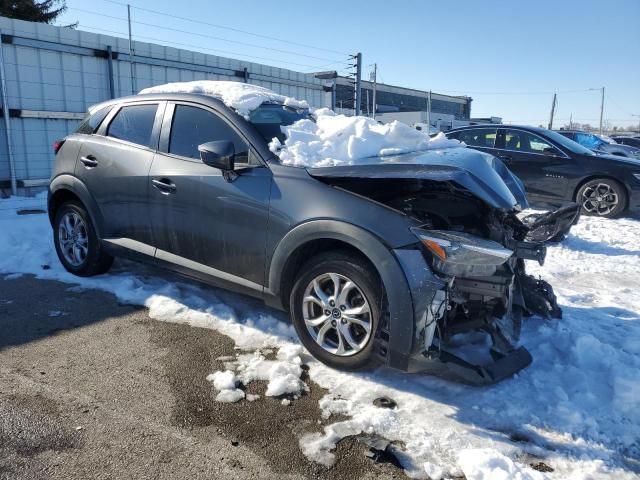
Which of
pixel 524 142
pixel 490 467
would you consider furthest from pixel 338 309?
pixel 524 142

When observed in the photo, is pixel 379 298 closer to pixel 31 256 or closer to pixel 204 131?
pixel 204 131

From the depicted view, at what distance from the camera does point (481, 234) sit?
3.51 metres

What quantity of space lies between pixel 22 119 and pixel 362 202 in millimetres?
8516

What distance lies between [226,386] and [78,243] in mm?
2788

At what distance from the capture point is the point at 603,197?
344 inches

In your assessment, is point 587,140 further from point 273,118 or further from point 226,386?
point 226,386

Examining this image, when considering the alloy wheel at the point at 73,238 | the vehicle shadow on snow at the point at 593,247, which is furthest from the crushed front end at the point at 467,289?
the vehicle shadow on snow at the point at 593,247

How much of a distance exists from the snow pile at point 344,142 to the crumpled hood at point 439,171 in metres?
0.12

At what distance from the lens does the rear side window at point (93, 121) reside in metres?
4.82

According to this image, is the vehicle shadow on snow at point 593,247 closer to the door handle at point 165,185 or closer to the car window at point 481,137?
the car window at point 481,137

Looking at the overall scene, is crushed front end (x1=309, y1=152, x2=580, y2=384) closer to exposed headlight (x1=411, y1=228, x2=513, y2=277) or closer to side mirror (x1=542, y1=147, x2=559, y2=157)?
exposed headlight (x1=411, y1=228, x2=513, y2=277)

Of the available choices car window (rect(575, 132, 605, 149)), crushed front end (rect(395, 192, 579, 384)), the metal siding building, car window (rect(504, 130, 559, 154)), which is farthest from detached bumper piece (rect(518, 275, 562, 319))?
the metal siding building

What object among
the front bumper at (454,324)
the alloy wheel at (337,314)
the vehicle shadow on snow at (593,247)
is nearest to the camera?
the front bumper at (454,324)

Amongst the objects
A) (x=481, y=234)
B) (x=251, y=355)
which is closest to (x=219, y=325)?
(x=251, y=355)
